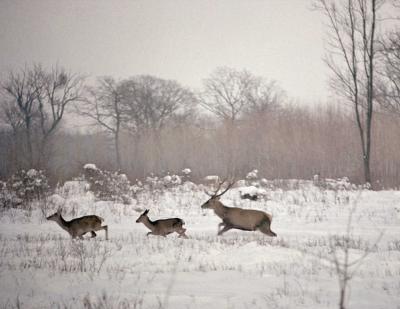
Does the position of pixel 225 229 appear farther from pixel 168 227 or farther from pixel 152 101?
pixel 152 101

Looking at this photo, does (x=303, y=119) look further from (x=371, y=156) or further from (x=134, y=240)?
(x=134, y=240)

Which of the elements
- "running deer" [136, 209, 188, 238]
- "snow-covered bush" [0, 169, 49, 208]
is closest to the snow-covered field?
"running deer" [136, 209, 188, 238]

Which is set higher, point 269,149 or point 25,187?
point 269,149

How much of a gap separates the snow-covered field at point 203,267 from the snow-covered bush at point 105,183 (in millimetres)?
5101

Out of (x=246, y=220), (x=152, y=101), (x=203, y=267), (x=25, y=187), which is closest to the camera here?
(x=203, y=267)

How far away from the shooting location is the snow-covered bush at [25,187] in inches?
686

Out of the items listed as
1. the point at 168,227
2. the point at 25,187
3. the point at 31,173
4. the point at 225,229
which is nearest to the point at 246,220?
the point at 225,229

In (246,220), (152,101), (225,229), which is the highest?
(152,101)

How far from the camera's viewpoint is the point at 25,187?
1838cm

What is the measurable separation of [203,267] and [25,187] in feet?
45.4

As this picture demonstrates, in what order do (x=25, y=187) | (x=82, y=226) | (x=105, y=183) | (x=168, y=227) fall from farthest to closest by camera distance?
(x=105, y=183), (x=25, y=187), (x=168, y=227), (x=82, y=226)

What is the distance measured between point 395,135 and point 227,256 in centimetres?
2062

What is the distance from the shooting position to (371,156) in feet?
81.9

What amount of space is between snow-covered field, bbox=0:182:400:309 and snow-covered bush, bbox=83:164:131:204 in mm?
5101
